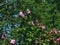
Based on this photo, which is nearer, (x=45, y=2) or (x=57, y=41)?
(x=57, y=41)

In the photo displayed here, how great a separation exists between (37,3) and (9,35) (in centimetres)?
91

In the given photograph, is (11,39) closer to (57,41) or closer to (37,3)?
(57,41)

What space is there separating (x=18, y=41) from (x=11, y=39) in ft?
0.54

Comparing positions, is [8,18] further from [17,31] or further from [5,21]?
[17,31]

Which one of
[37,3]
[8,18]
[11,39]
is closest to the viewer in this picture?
[11,39]

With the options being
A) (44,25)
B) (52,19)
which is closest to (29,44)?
(44,25)

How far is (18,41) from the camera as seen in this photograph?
455cm

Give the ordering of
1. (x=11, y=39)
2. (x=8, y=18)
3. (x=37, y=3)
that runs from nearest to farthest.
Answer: (x=11, y=39), (x=8, y=18), (x=37, y=3)

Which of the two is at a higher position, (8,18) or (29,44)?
(8,18)

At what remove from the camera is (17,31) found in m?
4.46

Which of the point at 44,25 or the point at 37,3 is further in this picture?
the point at 37,3

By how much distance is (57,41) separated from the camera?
4.47 m

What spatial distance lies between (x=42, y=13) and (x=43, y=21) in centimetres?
14

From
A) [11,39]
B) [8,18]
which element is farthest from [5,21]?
[11,39]
